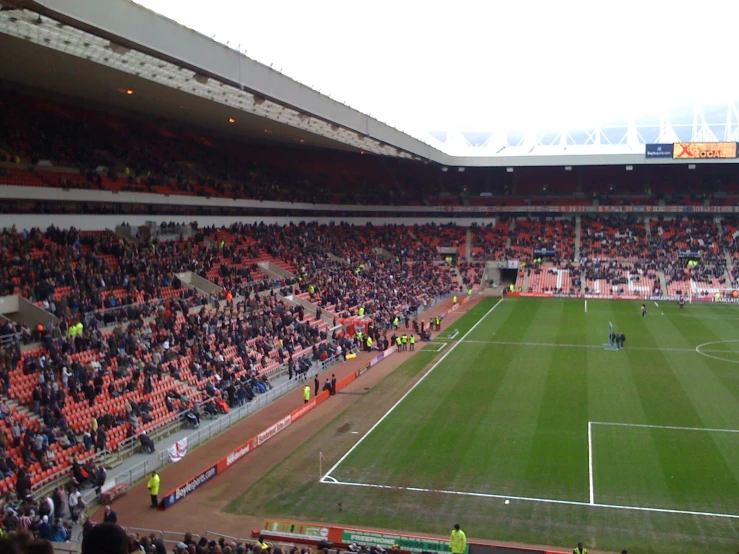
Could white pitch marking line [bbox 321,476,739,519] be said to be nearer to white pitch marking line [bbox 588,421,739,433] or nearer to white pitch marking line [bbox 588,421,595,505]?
white pitch marking line [bbox 588,421,595,505]

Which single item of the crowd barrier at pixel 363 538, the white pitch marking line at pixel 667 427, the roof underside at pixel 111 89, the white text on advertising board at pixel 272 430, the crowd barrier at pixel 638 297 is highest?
the roof underside at pixel 111 89

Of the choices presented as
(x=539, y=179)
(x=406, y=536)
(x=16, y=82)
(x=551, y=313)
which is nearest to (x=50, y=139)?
(x=16, y=82)

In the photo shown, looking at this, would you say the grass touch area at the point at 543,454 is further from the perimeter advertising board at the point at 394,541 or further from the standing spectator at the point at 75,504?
the standing spectator at the point at 75,504

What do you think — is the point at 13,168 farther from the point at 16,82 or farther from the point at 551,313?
the point at 551,313

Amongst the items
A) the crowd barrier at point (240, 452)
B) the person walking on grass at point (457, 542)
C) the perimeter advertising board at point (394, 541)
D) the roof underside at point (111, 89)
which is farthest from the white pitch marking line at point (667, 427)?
the roof underside at point (111, 89)

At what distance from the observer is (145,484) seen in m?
18.8

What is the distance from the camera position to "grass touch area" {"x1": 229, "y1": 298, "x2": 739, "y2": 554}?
1627 cm

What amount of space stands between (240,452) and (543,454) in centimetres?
899

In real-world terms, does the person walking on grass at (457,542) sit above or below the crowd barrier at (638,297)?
below

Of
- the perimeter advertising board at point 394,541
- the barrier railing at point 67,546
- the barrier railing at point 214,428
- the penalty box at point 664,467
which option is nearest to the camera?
the barrier railing at point 67,546

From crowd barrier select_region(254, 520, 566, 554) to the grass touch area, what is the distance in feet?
3.33

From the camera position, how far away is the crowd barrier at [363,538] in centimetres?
1435

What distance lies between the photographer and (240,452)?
20922 millimetres

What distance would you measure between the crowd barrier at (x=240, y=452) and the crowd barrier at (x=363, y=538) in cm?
289
